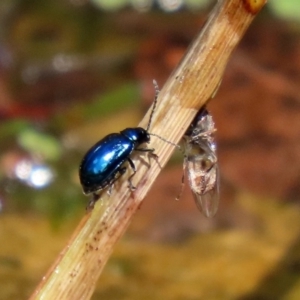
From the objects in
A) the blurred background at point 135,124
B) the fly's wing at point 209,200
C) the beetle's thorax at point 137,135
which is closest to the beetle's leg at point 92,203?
the beetle's thorax at point 137,135

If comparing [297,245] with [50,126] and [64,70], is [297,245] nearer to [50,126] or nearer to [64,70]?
[50,126]

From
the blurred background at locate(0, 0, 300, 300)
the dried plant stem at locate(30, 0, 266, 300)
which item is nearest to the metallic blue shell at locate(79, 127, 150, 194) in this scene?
the dried plant stem at locate(30, 0, 266, 300)

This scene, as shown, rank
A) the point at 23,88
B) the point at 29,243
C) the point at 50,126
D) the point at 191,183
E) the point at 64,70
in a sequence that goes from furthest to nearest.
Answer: the point at 64,70 → the point at 23,88 → the point at 50,126 → the point at 29,243 → the point at 191,183

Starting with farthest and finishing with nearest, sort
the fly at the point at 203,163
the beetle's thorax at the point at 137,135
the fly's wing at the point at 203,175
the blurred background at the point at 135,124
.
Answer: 1. the blurred background at the point at 135,124
2. the fly's wing at the point at 203,175
3. the fly at the point at 203,163
4. the beetle's thorax at the point at 137,135

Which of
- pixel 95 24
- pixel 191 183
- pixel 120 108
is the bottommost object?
pixel 191 183

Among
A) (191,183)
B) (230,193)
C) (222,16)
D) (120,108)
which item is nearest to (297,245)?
(230,193)

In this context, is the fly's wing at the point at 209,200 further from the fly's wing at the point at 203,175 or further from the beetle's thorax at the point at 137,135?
the beetle's thorax at the point at 137,135
